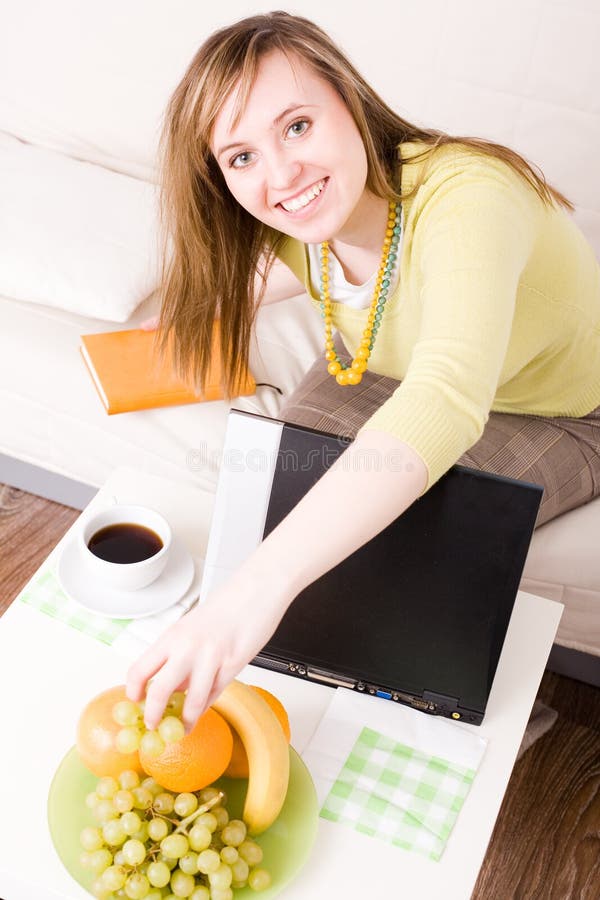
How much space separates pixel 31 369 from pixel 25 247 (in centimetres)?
23

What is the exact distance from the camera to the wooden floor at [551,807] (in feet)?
4.81

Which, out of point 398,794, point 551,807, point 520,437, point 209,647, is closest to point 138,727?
point 209,647

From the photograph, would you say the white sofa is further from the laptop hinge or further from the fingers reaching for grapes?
the fingers reaching for grapes

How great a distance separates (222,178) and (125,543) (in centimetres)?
48

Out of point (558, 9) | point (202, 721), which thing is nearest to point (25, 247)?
point (558, 9)

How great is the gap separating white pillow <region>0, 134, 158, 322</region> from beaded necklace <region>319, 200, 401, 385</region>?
1.55 ft

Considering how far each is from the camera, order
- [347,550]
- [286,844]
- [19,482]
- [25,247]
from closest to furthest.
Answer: [347,550] → [286,844] → [25,247] → [19,482]

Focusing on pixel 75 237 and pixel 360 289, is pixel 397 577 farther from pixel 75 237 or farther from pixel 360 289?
pixel 75 237

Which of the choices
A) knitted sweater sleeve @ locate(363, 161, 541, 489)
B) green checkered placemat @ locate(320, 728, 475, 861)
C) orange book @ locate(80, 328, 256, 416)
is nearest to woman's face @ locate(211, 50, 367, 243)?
knitted sweater sleeve @ locate(363, 161, 541, 489)

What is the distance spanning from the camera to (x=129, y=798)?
85 cm

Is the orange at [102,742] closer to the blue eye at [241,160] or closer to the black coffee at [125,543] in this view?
the black coffee at [125,543]

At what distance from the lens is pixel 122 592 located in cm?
119

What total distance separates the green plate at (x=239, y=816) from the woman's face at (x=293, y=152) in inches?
24.2

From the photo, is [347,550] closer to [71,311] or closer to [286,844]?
[286,844]
